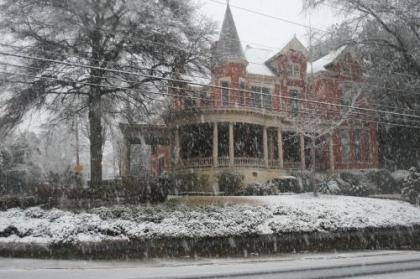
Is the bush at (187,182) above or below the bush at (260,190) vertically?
above

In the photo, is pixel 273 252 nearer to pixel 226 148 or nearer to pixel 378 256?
pixel 378 256

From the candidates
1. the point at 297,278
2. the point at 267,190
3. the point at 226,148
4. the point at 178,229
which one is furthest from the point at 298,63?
the point at 297,278

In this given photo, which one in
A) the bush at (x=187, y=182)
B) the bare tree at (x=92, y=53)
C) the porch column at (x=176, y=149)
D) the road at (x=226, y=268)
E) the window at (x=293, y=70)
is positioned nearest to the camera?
the road at (x=226, y=268)

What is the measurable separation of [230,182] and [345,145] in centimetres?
1429

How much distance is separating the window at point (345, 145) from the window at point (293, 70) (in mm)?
6145

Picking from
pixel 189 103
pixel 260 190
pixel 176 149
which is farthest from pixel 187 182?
pixel 189 103

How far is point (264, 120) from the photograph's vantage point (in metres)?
31.0

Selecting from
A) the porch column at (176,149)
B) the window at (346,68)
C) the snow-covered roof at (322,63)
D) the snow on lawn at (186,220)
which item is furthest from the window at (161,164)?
the snow on lawn at (186,220)

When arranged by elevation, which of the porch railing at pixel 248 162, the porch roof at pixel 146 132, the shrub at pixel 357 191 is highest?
the porch roof at pixel 146 132

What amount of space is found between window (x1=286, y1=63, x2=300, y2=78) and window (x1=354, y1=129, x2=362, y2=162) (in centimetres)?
680

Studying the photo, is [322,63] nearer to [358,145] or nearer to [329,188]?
[358,145]

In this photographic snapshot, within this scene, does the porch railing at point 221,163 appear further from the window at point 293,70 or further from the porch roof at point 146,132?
the window at point 293,70

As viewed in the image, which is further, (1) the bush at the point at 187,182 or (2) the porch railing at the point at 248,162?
(2) the porch railing at the point at 248,162

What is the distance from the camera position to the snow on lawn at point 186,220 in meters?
14.6
